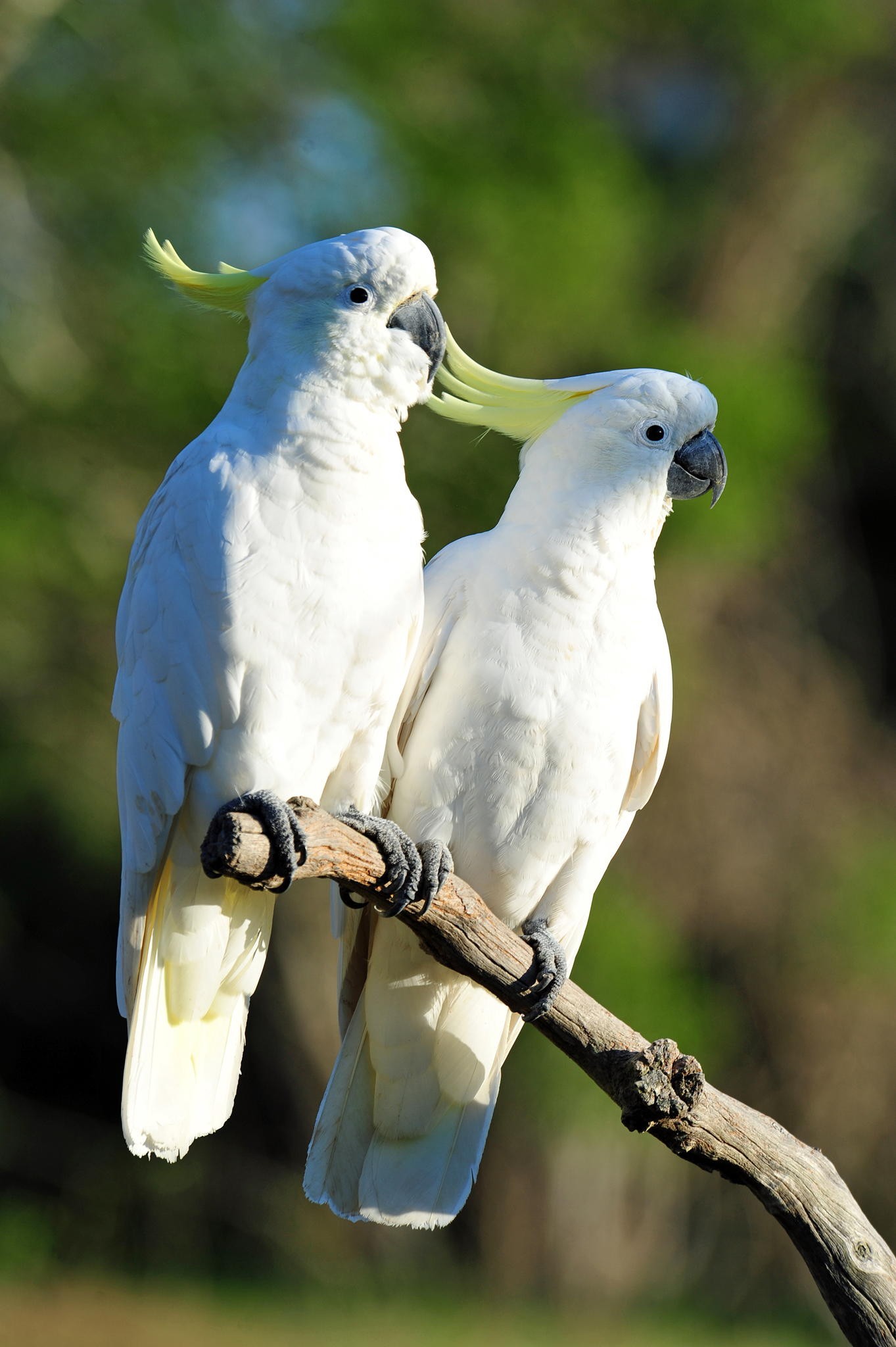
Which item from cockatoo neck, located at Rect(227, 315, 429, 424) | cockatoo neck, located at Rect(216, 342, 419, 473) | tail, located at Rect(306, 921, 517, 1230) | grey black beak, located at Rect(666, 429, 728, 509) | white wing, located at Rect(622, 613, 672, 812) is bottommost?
tail, located at Rect(306, 921, 517, 1230)

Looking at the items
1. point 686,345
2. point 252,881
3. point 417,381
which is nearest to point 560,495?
point 417,381

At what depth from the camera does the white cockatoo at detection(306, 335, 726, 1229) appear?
234cm

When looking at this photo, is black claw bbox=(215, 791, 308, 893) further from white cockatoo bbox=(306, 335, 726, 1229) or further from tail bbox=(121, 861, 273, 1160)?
white cockatoo bbox=(306, 335, 726, 1229)

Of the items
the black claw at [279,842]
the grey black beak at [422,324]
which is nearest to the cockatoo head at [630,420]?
the grey black beak at [422,324]

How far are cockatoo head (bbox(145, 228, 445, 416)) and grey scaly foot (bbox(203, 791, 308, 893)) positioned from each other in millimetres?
729

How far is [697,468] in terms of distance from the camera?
2.48 m

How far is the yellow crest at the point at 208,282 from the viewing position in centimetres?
230

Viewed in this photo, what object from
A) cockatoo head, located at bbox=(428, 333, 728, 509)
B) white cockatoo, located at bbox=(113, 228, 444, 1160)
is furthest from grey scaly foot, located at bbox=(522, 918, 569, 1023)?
cockatoo head, located at bbox=(428, 333, 728, 509)

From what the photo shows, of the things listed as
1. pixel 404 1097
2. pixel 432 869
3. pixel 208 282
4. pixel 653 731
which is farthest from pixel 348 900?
pixel 208 282

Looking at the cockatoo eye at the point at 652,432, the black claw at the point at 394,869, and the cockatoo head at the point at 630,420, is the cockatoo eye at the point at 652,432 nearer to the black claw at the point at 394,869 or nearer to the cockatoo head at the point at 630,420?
the cockatoo head at the point at 630,420

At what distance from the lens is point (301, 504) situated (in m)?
2.09

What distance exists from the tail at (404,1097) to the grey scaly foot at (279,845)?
585 mm

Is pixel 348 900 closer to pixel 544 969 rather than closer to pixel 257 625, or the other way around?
pixel 544 969

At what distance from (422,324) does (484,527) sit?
12.5 feet
